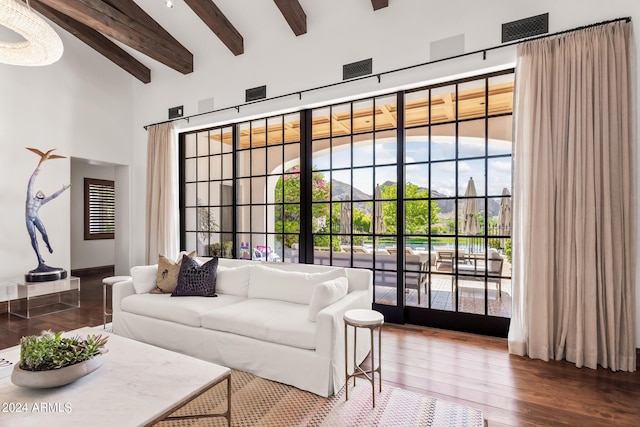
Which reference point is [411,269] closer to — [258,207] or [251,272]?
[251,272]

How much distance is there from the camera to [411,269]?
364cm

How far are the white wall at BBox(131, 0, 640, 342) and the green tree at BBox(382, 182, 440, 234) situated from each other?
115 cm

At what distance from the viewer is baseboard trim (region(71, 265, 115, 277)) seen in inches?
264

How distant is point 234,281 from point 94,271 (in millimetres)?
5535

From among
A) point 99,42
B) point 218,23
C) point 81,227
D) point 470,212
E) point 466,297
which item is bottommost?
point 466,297

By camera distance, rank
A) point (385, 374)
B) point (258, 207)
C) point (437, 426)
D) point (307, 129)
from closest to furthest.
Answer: point (437, 426), point (385, 374), point (307, 129), point (258, 207)

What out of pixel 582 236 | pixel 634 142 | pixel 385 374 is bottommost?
pixel 385 374

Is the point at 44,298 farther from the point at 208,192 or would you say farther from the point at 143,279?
the point at 208,192

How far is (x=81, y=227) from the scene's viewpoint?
22.5 feet

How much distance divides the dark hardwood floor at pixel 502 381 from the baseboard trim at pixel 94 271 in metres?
3.76

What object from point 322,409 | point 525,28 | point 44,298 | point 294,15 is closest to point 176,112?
point 294,15

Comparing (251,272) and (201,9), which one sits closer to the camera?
(251,272)

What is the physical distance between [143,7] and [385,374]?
5274mm

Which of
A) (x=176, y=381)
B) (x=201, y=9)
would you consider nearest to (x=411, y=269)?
(x=176, y=381)
